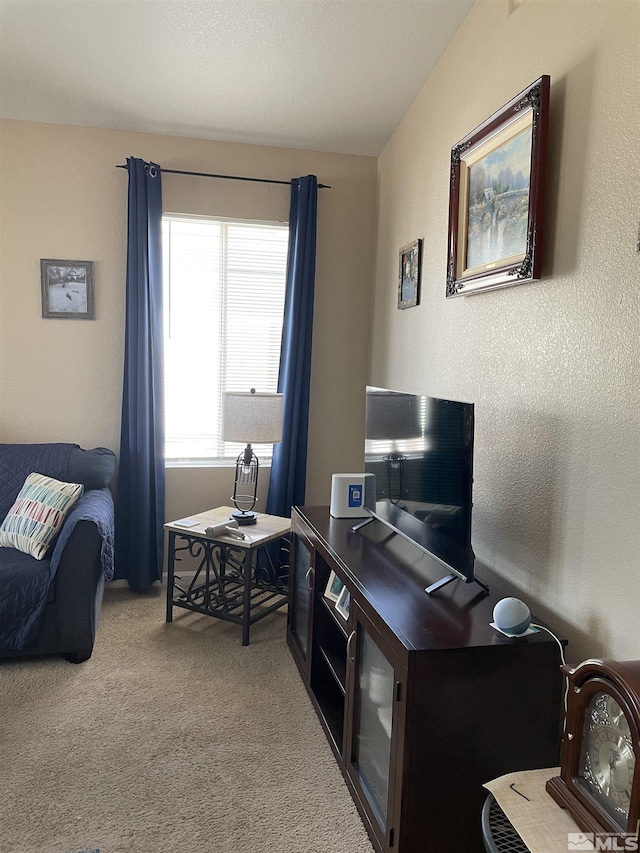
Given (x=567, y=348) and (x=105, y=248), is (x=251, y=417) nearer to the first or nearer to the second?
(x=105, y=248)

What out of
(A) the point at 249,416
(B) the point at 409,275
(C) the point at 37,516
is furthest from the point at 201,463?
(B) the point at 409,275

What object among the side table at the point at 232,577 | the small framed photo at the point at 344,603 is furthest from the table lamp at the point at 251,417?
the small framed photo at the point at 344,603

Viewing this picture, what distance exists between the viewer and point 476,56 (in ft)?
8.18

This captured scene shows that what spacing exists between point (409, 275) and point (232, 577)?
1869 millimetres

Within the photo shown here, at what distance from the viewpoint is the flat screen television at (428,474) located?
1.90 m

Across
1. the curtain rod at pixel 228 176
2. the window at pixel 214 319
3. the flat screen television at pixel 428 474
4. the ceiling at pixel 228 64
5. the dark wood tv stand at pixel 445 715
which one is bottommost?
the dark wood tv stand at pixel 445 715

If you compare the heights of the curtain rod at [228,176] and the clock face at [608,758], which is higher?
the curtain rod at [228,176]

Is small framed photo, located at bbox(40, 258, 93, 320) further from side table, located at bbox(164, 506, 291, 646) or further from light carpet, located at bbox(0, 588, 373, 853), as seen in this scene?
light carpet, located at bbox(0, 588, 373, 853)

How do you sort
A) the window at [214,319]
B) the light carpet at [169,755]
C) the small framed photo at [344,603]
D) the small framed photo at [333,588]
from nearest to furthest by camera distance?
1. the light carpet at [169,755]
2. the small framed photo at [344,603]
3. the small framed photo at [333,588]
4. the window at [214,319]

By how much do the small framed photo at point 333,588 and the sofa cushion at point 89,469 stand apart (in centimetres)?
157

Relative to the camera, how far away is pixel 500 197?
2.21m

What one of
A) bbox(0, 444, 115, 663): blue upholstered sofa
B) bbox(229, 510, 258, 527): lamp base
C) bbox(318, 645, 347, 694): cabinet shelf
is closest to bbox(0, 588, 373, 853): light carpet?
bbox(0, 444, 115, 663): blue upholstered sofa

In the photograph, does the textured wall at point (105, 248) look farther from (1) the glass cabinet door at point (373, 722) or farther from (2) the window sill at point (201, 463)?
(1) the glass cabinet door at point (373, 722)

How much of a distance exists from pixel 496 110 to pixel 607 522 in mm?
1539
